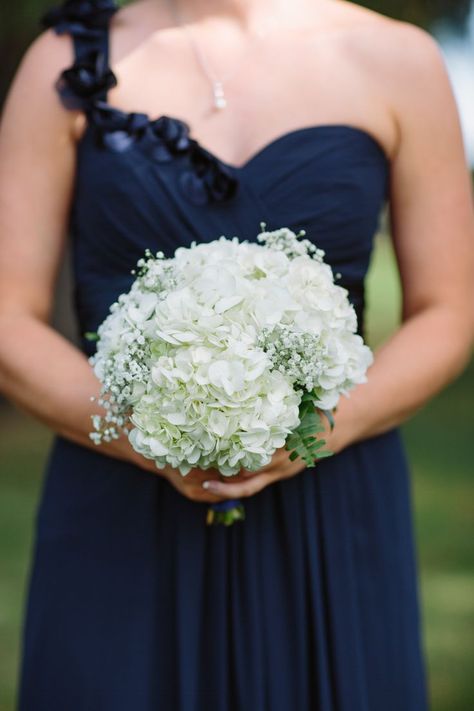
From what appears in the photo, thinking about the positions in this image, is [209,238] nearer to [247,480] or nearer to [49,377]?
[49,377]

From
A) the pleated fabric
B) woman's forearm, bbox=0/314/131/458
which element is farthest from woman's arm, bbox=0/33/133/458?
the pleated fabric

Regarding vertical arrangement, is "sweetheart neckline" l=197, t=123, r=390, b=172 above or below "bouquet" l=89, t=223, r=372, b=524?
above

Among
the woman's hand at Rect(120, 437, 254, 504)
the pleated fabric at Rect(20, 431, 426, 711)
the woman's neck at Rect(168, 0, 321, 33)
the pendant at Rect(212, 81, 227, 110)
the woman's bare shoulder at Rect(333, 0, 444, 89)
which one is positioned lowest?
the pleated fabric at Rect(20, 431, 426, 711)

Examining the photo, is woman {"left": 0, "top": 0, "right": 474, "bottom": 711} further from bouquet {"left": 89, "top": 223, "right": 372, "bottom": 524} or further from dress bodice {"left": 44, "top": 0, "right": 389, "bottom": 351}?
bouquet {"left": 89, "top": 223, "right": 372, "bottom": 524}

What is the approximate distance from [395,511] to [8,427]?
9.39 m

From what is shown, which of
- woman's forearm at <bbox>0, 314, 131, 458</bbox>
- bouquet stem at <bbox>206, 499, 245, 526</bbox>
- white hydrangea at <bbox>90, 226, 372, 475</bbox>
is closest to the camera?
white hydrangea at <bbox>90, 226, 372, 475</bbox>

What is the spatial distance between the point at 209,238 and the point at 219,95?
15.3 inches

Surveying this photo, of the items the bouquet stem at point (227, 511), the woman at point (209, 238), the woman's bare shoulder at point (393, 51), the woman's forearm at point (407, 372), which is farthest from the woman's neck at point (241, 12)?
the bouquet stem at point (227, 511)

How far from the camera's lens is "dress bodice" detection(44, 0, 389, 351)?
2.65m

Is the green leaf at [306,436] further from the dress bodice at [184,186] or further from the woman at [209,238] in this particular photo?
the dress bodice at [184,186]

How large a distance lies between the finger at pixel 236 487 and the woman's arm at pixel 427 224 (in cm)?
47

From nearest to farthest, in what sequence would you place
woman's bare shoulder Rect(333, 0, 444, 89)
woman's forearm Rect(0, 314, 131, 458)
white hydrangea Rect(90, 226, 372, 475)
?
white hydrangea Rect(90, 226, 372, 475) → woman's forearm Rect(0, 314, 131, 458) → woman's bare shoulder Rect(333, 0, 444, 89)

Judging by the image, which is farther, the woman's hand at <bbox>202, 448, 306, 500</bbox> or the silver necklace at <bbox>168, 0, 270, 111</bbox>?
the silver necklace at <bbox>168, 0, 270, 111</bbox>

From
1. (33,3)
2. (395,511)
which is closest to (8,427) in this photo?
(33,3)
